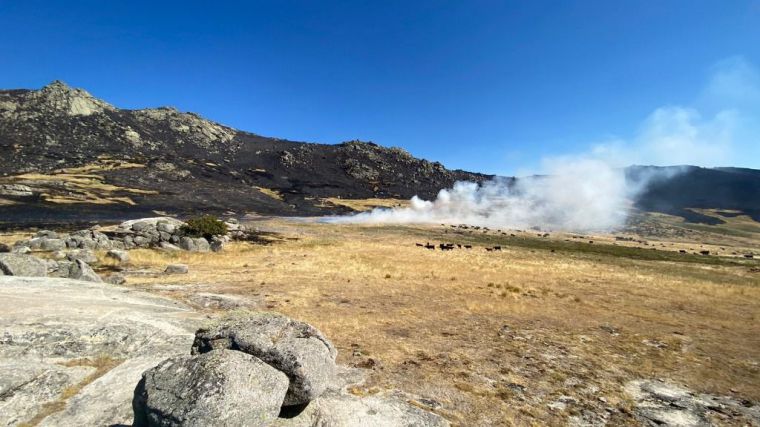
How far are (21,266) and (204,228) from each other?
26258 mm

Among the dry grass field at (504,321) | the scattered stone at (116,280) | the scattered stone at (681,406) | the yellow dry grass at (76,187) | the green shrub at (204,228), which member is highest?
the yellow dry grass at (76,187)

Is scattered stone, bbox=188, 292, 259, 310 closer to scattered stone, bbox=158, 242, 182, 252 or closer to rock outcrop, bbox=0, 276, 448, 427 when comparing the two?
rock outcrop, bbox=0, 276, 448, 427

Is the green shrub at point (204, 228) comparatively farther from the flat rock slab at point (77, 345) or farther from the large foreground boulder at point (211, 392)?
the large foreground boulder at point (211, 392)

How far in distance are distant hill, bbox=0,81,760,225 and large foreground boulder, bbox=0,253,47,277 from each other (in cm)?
4737

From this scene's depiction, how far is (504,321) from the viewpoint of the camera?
20469 mm

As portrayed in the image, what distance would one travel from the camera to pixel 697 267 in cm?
4756

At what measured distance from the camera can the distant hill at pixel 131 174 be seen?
284 feet

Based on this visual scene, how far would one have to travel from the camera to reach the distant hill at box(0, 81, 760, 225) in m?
86.6

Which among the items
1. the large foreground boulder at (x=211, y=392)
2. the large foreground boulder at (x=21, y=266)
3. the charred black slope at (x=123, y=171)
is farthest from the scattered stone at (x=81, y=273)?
the charred black slope at (x=123, y=171)

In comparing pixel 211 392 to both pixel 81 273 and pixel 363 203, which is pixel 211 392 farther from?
pixel 363 203

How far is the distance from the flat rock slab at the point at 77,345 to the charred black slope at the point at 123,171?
60512 millimetres

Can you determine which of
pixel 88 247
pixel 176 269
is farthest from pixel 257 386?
pixel 88 247

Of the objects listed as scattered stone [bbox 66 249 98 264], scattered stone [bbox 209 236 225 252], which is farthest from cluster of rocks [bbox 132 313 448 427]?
scattered stone [bbox 209 236 225 252]

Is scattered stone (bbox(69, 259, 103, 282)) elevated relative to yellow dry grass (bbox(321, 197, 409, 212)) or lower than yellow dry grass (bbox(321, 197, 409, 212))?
lower
